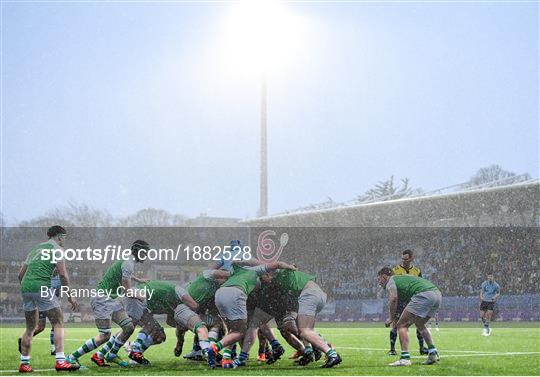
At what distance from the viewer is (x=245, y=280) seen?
15.3m

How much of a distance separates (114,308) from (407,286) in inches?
194

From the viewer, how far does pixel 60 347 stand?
567 inches

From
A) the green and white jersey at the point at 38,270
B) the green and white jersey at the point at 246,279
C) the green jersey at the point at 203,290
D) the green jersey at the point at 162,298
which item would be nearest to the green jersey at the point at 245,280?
the green and white jersey at the point at 246,279

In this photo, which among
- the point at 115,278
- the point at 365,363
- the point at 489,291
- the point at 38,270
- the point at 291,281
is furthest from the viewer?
the point at 489,291

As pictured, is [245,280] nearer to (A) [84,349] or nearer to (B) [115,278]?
(B) [115,278]

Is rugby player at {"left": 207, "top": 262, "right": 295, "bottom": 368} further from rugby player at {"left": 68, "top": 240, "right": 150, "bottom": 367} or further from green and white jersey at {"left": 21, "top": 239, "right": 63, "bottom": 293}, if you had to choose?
green and white jersey at {"left": 21, "top": 239, "right": 63, "bottom": 293}

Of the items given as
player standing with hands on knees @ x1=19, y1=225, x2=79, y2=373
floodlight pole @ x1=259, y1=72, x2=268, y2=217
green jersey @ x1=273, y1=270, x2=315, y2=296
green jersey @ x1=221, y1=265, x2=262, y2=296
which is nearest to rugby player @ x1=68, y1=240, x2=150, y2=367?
player standing with hands on knees @ x1=19, y1=225, x2=79, y2=373

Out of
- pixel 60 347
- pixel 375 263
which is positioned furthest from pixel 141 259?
pixel 375 263

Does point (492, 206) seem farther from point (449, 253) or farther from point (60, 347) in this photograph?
point (60, 347)

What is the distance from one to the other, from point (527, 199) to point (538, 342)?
2017 cm

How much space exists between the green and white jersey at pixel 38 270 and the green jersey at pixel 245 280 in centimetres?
279

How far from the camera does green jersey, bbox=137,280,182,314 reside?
16031 millimetres

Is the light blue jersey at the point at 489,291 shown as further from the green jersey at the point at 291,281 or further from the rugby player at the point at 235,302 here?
the rugby player at the point at 235,302

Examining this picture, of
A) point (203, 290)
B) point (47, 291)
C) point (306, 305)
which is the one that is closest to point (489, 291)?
point (306, 305)
